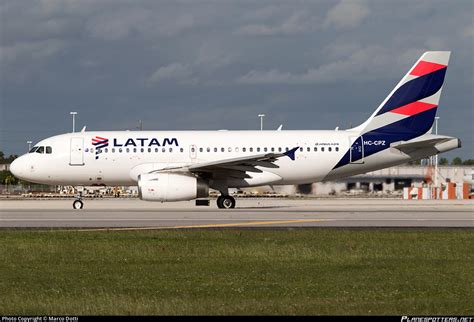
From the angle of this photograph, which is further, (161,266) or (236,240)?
(236,240)

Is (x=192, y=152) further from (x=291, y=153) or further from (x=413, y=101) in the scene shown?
(x=413, y=101)

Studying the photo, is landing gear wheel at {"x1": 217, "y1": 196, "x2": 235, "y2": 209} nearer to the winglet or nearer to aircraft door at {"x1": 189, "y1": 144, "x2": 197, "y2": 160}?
aircraft door at {"x1": 189, "y1": 144, "x2": 197, "y2": 160}

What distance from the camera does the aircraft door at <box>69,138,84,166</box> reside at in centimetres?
3953

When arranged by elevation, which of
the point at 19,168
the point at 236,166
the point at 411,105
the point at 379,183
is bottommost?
the point at 379,183

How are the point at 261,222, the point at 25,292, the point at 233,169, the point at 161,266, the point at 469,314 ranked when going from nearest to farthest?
the point at 469,314 < the point at 25,292 < the point at 161,266 < the point at 261,222 < the point at 233,169

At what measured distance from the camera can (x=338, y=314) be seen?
10.6m

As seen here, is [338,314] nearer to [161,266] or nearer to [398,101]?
[161,266]

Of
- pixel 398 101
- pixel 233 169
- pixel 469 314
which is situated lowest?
pixel 469 314

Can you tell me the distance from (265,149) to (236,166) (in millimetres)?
2501

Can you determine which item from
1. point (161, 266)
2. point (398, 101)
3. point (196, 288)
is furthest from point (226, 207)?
point (196, 288)

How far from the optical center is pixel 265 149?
39250 millimetres

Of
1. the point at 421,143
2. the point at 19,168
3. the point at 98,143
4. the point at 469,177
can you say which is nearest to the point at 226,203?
A: the point at 98,143

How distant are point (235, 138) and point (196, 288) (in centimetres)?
2725

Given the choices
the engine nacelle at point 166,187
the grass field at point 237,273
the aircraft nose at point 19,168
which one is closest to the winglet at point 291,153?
the engine nacelle at point 166,187
